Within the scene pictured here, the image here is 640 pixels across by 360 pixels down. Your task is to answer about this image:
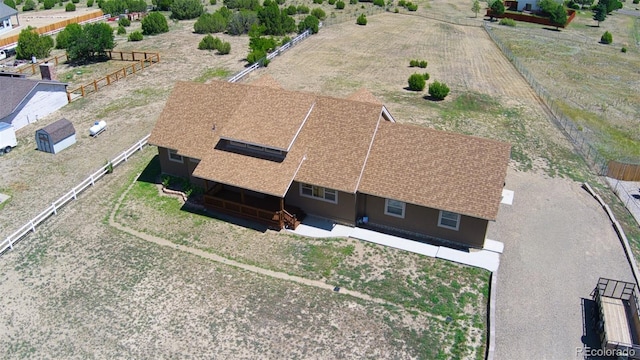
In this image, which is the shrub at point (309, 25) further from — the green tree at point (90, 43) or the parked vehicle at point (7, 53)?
the parked vehicle at point (7, 53)

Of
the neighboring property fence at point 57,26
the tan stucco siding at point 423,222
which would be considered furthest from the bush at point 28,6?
the tan stucco siding at point 423,222

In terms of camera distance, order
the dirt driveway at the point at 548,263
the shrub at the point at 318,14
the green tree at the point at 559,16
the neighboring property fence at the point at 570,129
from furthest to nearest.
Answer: the green tree at the point at 559,16 → the shrub at the point at 318,14 → the neighboring property fence at the point at 570,129 → the dirt driveway at the point at 548,263

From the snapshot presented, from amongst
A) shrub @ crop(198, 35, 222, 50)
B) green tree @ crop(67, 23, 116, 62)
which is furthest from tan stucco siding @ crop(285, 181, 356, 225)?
green tree @ crop(67, 23, 116, 62)

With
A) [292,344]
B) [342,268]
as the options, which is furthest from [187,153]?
[292,344]

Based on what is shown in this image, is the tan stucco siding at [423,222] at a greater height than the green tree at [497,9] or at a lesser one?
lesser

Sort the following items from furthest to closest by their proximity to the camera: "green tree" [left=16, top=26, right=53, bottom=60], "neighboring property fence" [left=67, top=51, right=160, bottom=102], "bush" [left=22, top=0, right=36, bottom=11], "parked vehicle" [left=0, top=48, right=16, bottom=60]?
"bush" [left=22, top=0, right=36, bottom=11] < "parked vehicle" [left=0, top=48, right=16, bottom=60] < "green tree" [left=16, top=26, right=53, bottom=60] < "neighboring property fence" [left=67, top=51, right=160, bottom=102]

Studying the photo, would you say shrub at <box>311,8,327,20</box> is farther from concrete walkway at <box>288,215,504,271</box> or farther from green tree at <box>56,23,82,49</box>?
concrete walkway at <box>288,215,504,271</box>

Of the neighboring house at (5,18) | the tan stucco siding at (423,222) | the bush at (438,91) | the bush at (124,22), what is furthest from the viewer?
the bush at (124,22)
